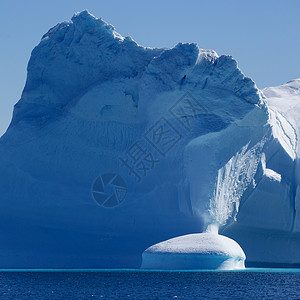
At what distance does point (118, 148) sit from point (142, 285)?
850cm

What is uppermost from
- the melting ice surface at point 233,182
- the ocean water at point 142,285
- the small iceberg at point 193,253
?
the melting ice surface at point 233,182

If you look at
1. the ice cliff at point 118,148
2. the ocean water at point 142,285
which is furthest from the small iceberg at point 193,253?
the ice cliff at point 118,148

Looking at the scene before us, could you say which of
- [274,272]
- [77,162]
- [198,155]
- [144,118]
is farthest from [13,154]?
[274,272]

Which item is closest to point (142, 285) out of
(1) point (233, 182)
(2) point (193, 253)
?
(2) point (193, 253)

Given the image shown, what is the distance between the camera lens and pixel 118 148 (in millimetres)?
31609

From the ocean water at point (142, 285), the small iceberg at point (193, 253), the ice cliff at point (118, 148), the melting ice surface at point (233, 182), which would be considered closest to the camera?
the ocean water at point (142, 285)

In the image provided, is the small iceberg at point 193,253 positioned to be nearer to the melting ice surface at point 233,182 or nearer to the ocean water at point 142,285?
the ocean water at point 142,285

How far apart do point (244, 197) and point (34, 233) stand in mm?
9219

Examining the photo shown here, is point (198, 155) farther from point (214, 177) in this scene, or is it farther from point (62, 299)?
point (62, 299)

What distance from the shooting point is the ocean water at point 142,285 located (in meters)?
21.6

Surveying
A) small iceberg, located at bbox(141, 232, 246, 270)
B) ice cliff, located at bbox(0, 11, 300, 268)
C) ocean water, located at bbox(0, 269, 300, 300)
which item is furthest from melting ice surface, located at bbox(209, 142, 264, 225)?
ocean water, located at bbox(0, 269, 300, 300)

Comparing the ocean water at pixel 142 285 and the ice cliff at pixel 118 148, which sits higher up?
the ice cliff at pixel 118 148

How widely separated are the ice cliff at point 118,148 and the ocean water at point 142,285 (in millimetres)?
1696

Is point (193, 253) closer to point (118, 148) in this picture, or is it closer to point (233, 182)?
point (233, 182)
